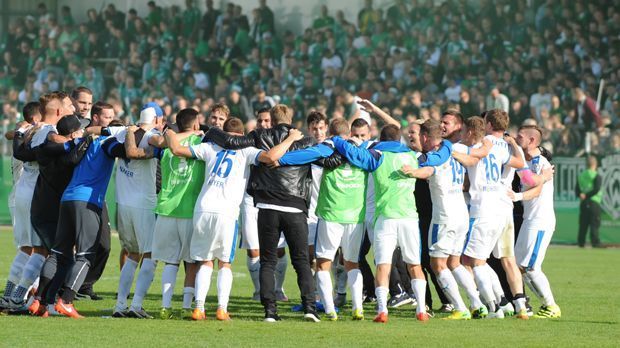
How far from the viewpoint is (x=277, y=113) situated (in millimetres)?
11695

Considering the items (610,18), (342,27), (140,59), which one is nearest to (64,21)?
(140,59)

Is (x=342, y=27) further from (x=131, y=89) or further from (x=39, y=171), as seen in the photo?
(x=39, y=171)

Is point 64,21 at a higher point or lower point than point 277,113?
higher

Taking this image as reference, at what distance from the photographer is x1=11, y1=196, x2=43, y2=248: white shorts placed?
1230cm

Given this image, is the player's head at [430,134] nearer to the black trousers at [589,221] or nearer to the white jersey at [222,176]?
the white jersey at [222,176]

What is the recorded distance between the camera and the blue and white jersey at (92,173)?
11.5 m

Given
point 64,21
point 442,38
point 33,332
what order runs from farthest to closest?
1. point 64,21
2. point 442,38
3. point 33,332

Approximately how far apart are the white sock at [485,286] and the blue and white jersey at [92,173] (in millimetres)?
4138

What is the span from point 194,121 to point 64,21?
1015 inches

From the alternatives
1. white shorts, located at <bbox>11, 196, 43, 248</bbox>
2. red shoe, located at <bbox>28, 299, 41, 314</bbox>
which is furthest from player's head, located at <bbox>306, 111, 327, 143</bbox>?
Answer: red shoe, located at <bbox>28, 299, 41, 314</bbox>

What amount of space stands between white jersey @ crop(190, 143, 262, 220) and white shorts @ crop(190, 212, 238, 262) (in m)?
0.07

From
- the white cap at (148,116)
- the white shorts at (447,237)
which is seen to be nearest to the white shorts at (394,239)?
the white shorts at (447,237)

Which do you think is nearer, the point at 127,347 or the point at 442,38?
the point at 127,347

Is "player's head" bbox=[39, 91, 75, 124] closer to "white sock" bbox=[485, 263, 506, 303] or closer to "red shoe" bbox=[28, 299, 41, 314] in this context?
"red shoe" bbox=[28, 299, 41, 314]
